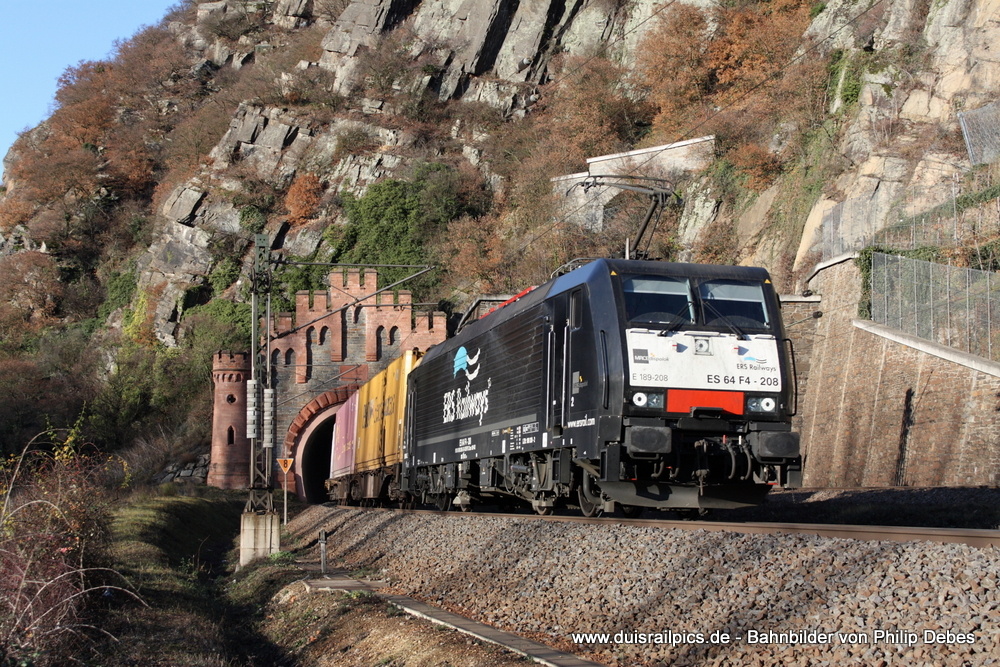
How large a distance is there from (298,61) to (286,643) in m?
58.1

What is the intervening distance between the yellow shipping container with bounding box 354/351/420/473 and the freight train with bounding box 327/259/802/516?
862cm

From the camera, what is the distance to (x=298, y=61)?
6419cm

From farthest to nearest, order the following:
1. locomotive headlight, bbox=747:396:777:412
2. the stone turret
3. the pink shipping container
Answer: the stone turret, the pink shipping container, locomotive headlight, bbox=747:396:777:412

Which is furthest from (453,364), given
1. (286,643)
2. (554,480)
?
(286,643)

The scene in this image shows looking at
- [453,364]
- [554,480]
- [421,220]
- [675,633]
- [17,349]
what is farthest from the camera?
[17,349]

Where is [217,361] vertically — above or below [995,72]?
below

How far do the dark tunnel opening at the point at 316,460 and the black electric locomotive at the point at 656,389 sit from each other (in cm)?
2648

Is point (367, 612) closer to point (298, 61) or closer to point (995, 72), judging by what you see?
point (995, 72)

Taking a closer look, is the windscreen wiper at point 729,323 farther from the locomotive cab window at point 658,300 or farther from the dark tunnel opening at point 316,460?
the dark tunnel opening at point 316,460

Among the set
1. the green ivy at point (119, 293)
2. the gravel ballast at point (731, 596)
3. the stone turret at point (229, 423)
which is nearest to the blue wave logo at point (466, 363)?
the gravel ballast at point (731, 596)

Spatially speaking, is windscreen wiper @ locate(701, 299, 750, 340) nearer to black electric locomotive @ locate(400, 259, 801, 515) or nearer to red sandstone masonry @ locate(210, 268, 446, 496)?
black electric locomotive @ locate(400, 259, 801, 515)

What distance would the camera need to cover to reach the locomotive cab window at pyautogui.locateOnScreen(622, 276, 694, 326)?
38.4 ft

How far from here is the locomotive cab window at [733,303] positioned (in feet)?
39.2

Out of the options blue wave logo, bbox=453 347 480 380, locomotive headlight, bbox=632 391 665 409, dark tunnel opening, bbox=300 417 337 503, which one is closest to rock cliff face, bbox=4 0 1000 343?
dark tunnel opening, bbox=300 417 337 503
